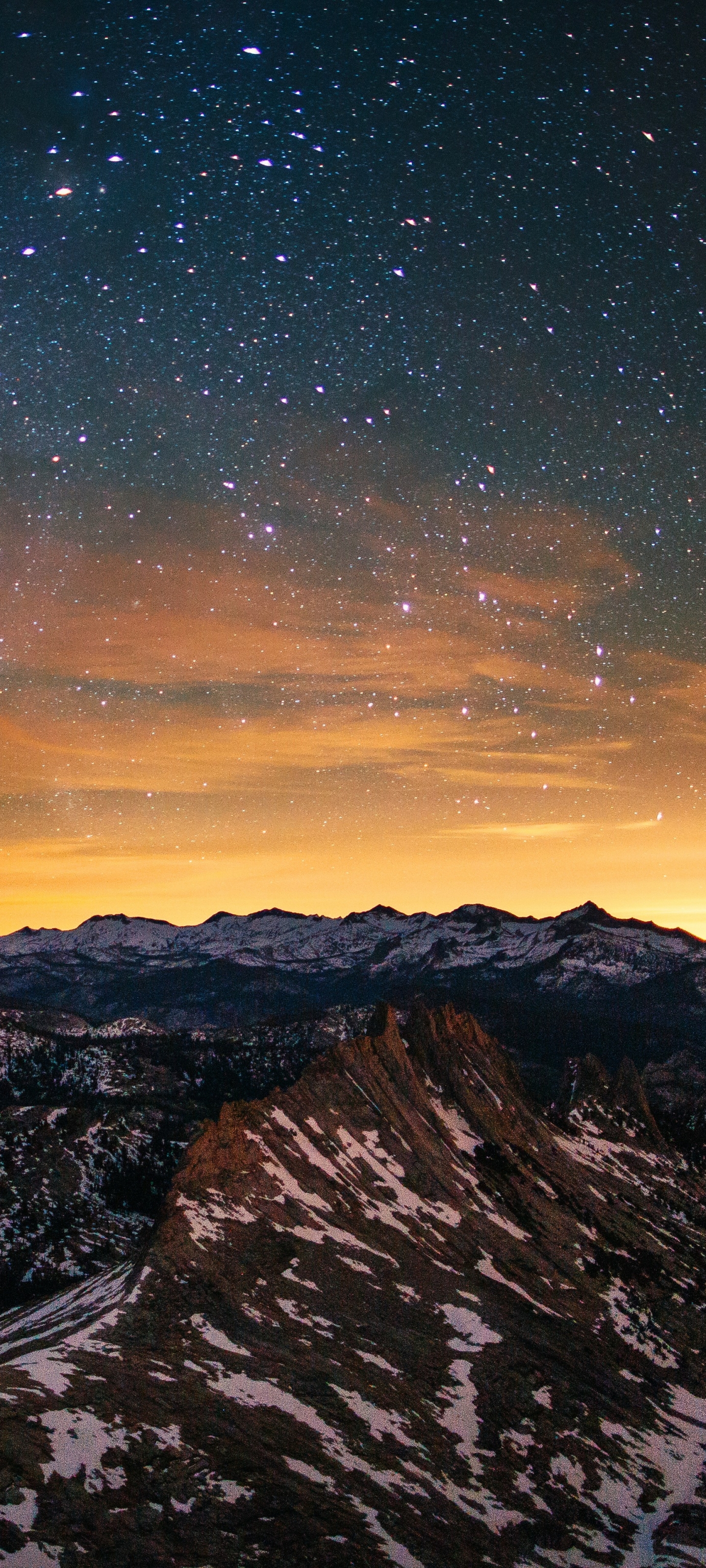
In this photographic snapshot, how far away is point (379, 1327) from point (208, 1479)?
122 ft

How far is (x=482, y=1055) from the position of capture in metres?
179

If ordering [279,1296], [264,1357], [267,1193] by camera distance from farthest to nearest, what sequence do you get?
[267,1193] < [279,1296] < [264,1357]

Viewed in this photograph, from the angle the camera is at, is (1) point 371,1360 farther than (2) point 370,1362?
Yes

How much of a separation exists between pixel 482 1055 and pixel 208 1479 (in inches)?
4884

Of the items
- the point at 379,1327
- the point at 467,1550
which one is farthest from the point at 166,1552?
the point at 379,1327

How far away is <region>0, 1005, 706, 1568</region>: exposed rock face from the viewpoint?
56.7 meters

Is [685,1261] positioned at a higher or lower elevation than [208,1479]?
lower

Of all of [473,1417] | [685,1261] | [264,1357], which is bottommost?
[685,1261]

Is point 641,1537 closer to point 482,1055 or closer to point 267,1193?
point 267,1193

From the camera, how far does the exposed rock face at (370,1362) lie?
56.7 metres

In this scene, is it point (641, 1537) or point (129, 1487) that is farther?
point (641, 1537)

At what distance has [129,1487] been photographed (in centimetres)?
5503

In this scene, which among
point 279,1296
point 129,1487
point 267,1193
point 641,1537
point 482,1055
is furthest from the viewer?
point 482,1055

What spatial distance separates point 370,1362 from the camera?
8575cm
